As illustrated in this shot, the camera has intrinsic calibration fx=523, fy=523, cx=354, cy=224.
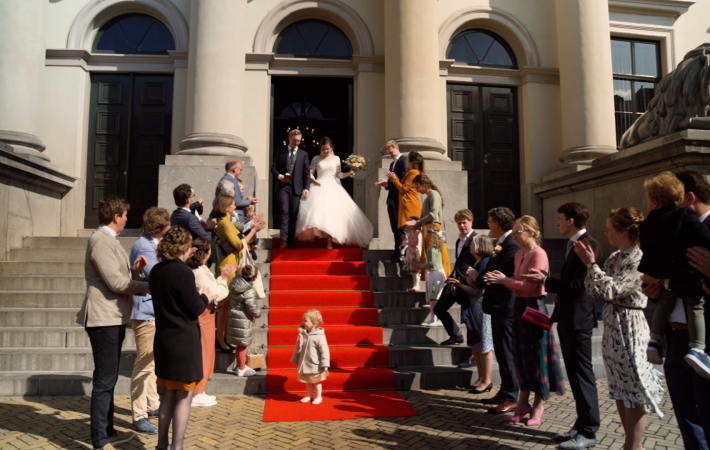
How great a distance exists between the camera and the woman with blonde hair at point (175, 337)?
3.87 meters

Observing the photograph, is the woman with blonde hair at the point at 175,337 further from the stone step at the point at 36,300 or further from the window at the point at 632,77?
the window at the point at 632,77

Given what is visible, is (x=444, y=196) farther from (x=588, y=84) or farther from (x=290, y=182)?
(x=588, y=84)

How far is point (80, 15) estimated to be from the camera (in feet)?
41.2

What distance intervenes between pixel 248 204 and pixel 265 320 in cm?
185

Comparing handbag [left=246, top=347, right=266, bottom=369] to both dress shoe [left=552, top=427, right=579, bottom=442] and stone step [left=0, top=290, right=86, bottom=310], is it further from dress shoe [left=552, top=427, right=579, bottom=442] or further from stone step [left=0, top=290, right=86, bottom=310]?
dress shoe [left=552, top=427, right=579, bottom=442]

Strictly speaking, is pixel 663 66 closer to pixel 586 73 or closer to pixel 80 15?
pixel 586 73

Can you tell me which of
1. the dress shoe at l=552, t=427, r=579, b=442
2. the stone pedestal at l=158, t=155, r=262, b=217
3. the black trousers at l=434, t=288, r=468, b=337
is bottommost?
the dress shoe at l=552, t=427, r=579, b=442

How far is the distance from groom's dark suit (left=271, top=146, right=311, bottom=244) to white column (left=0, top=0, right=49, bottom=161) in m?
5.64

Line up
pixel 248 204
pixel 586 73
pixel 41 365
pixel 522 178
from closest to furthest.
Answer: pixel 41 365
pixel 248 204
pixel 586 73
pixel 522 178

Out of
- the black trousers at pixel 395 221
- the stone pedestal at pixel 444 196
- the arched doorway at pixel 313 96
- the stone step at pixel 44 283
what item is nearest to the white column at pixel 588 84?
the stone pedestal at pixel 444 196

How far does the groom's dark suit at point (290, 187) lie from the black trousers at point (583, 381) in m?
5.70

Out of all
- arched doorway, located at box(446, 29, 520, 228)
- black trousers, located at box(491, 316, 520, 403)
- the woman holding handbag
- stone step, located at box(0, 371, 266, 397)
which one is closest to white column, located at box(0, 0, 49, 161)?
stone step, located at box(0, 371, 266, 397)

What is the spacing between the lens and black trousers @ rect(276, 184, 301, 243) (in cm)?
907

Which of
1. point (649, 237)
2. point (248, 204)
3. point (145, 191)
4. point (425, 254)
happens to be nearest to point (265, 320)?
point (248, 204)
